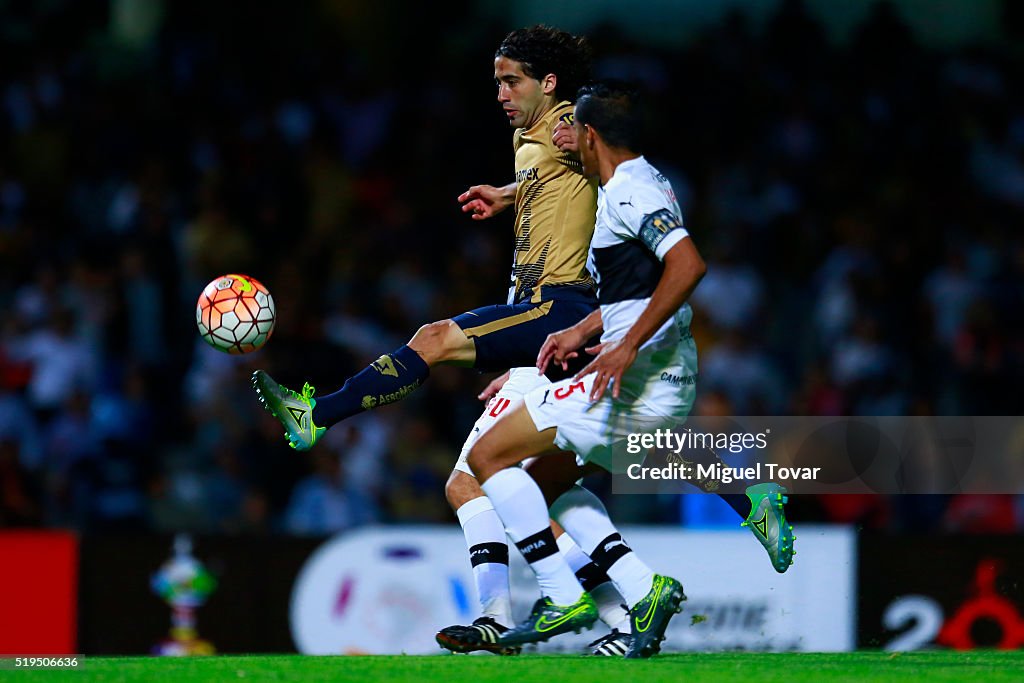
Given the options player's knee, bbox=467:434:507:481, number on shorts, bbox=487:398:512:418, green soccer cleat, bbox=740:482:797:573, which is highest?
number on shorts, bbox=487:398:512:418

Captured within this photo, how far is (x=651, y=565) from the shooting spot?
979 centimetres

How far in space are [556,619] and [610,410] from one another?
0.87 m

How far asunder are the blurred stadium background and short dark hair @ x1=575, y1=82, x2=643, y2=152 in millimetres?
4089

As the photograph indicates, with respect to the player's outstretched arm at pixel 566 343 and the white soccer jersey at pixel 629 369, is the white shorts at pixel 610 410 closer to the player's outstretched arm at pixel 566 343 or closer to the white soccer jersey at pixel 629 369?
the white soccer jersey at pixel 629 369

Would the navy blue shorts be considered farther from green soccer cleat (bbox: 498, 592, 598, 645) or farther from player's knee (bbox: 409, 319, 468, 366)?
green soccer cleat (bbox: 498, 592, 598, 645)

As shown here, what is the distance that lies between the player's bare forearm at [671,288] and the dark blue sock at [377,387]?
1.03 meters

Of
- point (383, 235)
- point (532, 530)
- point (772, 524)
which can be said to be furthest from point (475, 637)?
point (383, 235)

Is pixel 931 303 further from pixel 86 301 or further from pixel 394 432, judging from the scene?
pixel 86 301

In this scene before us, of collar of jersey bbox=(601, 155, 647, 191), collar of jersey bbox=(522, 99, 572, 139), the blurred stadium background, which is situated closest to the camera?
collar of jersey bbox=(601, 155, 647, 191)

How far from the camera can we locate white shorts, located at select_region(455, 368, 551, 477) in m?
6.92

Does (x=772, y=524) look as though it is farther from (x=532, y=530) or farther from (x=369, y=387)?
(x=369, y=387)

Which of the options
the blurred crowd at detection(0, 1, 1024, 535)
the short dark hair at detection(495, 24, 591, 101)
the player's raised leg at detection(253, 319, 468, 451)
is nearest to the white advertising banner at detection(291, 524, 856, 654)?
the blurred crowd at detection(0, 1, 1024, 535)

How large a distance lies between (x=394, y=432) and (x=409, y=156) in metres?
3.31

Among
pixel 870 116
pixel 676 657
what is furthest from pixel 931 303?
pixel 676 657
